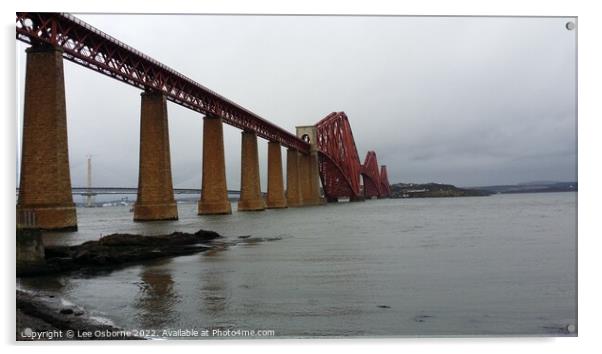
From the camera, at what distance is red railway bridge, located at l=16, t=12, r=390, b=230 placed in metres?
11.8

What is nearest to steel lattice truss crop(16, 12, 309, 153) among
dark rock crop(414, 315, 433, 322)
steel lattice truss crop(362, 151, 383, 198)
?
steel lattice truss crop(362, 151, 383, 198)

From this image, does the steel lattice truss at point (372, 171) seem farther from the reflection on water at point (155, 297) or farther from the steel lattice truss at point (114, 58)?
the reflection on water at point (155, 297)

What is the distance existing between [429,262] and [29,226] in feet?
28.1

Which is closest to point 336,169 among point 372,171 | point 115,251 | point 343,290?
point 372,171

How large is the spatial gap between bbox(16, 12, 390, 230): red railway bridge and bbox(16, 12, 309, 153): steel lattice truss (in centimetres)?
4

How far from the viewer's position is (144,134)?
25.1m

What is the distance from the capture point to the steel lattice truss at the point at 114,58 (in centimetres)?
1050

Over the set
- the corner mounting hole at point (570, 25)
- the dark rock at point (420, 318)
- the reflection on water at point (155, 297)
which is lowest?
the dark rock at point (420, 318)

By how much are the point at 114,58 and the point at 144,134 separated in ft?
33.0

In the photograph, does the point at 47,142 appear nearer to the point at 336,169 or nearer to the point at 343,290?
the point at 343,290

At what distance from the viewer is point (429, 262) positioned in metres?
12.5

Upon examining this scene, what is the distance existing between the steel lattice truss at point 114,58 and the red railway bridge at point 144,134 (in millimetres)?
43

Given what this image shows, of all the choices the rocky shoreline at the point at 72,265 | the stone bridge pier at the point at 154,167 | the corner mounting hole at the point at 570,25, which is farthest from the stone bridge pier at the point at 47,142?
the corner mounting hole at the point at 570,25
